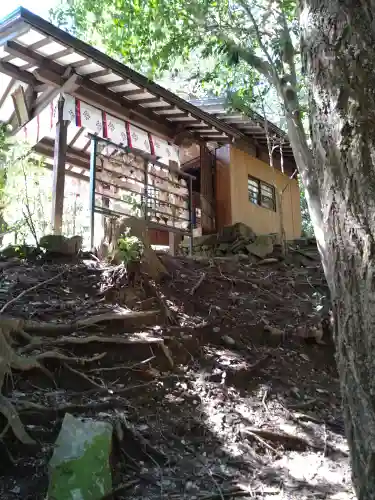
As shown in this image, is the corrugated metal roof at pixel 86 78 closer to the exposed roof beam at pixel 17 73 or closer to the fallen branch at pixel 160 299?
the exposed roof beam at pixel 17 73

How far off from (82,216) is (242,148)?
319 inches

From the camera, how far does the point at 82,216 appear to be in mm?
18203

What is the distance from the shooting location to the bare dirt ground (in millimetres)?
3447

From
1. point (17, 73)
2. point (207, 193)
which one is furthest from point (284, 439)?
point (207, 193)

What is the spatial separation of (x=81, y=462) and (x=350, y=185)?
2.61m

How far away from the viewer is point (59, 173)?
28.1ft

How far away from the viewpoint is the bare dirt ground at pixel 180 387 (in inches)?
136

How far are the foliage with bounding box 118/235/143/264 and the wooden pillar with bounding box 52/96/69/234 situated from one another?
7.60 ft

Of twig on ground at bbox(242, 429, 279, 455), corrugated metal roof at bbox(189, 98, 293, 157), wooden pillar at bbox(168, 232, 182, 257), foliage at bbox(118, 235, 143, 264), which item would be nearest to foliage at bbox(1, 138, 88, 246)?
foliage at bbox(118, 235, 143, 264)

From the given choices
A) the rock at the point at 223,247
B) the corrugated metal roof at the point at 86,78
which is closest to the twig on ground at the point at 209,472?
the corrugated metal roof at the point at 86,78

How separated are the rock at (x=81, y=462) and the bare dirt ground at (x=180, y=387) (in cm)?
18

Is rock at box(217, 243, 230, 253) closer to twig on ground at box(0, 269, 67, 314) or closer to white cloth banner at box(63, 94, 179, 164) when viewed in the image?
white cloth banner at box(63, 94, 179, 164)

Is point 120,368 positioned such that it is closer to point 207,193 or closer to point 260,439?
point 260,439

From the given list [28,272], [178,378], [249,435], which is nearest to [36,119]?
[28,272]
